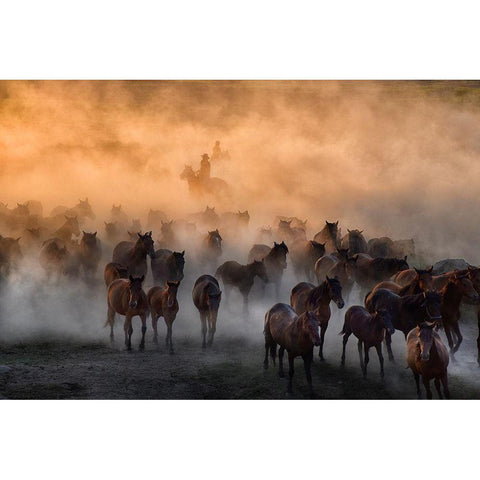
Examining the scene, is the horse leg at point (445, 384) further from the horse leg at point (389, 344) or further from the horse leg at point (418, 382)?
the horse leg at point (389, 344)

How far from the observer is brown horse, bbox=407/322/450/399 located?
31.8 ft

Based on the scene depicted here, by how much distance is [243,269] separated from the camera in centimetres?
1148

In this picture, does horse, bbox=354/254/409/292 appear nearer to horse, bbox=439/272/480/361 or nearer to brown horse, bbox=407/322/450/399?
horse, bbox=439/272/480/361

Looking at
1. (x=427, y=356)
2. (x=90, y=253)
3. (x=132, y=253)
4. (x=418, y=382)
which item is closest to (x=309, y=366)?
(x=418, y=382)

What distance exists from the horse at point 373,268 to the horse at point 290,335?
130cm

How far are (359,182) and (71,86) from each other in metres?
4.26

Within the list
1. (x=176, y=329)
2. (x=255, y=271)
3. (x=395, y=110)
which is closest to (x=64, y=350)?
(x=176, y=329)

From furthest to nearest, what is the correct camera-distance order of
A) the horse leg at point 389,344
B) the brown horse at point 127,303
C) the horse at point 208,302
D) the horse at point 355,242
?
1. the horse at point 355,242
2. the brown horse at point 127,303
3. the horse at point 208,302
4. the horse leg at point 389,344

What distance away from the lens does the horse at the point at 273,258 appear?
37.4 ft

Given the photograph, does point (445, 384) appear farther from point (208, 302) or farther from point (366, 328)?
point (208, 302)

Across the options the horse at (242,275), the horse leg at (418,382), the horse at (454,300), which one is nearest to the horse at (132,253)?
the horse at (242,275)

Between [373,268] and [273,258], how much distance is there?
4.73ft

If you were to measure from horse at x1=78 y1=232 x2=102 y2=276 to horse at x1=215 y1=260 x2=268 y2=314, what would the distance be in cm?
174

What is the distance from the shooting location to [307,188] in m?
11.3
